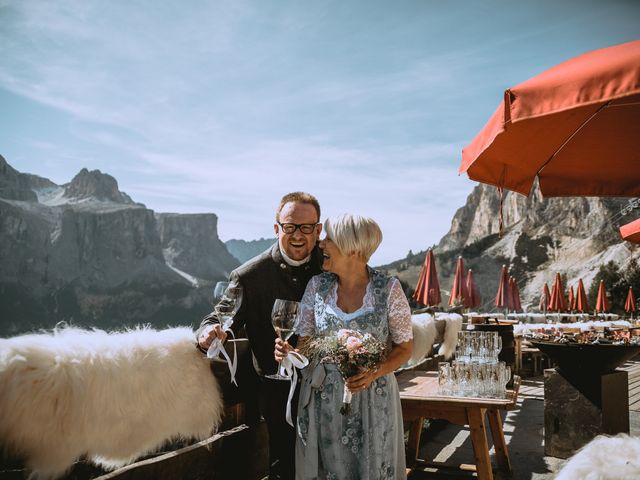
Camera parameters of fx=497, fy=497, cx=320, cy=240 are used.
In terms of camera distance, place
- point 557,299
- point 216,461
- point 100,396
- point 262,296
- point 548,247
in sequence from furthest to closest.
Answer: point 548,247 < point 557,299 < point 262,296 < point 216,461 < point 100,396

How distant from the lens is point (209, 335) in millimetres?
2510

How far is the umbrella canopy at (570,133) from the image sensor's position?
98.7 inches

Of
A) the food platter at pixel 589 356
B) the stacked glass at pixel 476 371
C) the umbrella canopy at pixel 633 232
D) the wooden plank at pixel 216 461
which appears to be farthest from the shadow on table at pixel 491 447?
the umbrella canopy at pixel 633 232

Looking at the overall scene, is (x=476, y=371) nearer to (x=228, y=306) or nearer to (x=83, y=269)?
(x=228, y=306)

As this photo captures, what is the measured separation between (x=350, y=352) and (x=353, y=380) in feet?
0.51

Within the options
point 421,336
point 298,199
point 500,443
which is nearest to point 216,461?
point 298,199

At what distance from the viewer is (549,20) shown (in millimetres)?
5422

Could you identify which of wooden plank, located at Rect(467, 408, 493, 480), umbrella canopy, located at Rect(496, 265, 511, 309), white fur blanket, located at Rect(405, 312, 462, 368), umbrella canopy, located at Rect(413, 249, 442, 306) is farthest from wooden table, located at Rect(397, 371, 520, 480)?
umbrella canopy, located at Rect(496, 265, 511, 309)

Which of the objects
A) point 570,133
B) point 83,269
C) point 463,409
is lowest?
point 463,409

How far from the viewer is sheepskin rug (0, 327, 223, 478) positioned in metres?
1.82

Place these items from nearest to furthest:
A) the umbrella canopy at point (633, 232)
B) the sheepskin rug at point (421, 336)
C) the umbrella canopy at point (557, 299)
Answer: the sheepskin rug at point (421, 336) → the umbrella canopy at point (633, 232) → the umbrella canopy at point (557, 299)

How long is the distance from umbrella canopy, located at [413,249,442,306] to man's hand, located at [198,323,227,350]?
10.8m

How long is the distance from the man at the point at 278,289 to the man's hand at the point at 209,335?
404 millimetres

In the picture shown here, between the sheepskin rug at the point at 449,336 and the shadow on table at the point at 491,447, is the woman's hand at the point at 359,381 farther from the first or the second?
the sheepskin rug at the point at 449,336
